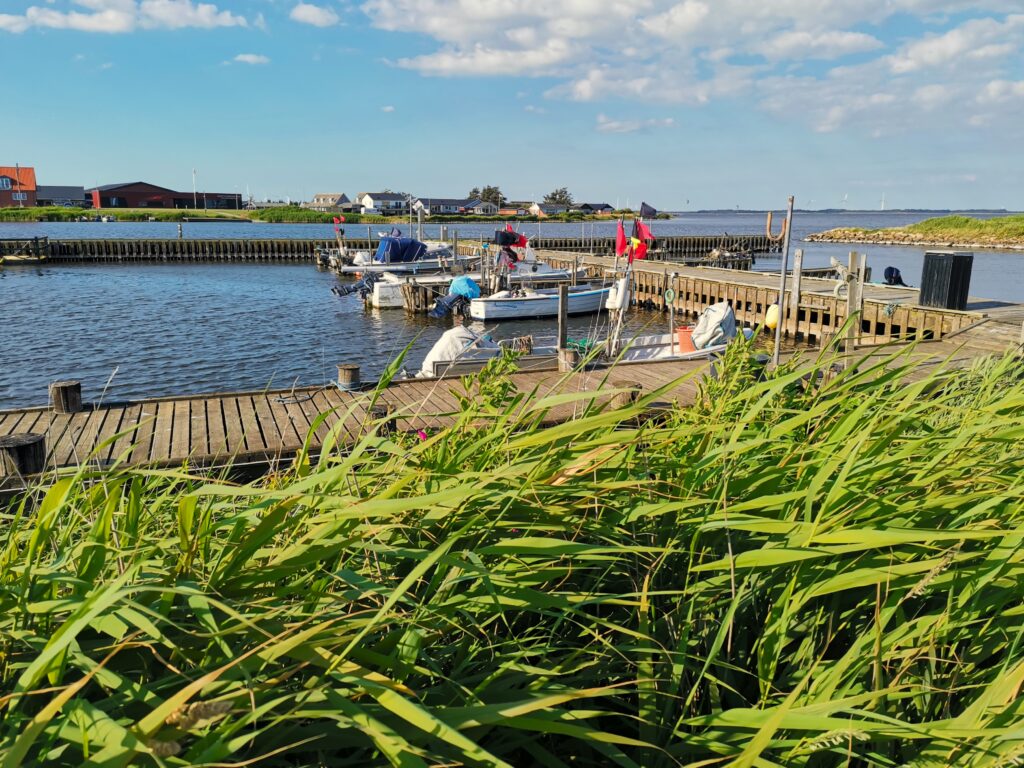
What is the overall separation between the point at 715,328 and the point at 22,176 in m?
143

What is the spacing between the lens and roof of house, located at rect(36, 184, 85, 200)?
455ft

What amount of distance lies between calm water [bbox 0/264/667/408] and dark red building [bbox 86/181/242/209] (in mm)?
107410

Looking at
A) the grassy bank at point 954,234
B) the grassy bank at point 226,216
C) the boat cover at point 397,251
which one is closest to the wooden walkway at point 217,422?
the boat cover at point 397,251

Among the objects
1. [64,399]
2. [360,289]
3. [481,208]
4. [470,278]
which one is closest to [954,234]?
[470,278]

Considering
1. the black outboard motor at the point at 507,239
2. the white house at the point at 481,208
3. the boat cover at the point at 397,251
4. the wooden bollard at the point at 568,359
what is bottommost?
the wooden bollard at the point at 568,359

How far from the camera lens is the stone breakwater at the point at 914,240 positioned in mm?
72000

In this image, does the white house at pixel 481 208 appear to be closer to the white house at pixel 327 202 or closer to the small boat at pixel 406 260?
the white house at pixel 327 202

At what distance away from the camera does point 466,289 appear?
28.8 m

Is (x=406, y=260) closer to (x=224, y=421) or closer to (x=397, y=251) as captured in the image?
(x=397, y=251)

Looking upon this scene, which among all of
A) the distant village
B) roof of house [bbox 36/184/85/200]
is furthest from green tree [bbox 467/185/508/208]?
roof of house [bbox 36/184/85/200]

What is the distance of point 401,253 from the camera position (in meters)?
37.9

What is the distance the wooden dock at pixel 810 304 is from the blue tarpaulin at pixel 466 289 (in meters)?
7.75

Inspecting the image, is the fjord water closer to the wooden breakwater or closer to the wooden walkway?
the wooden walkway

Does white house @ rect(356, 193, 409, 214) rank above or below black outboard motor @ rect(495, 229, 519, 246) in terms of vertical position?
above
